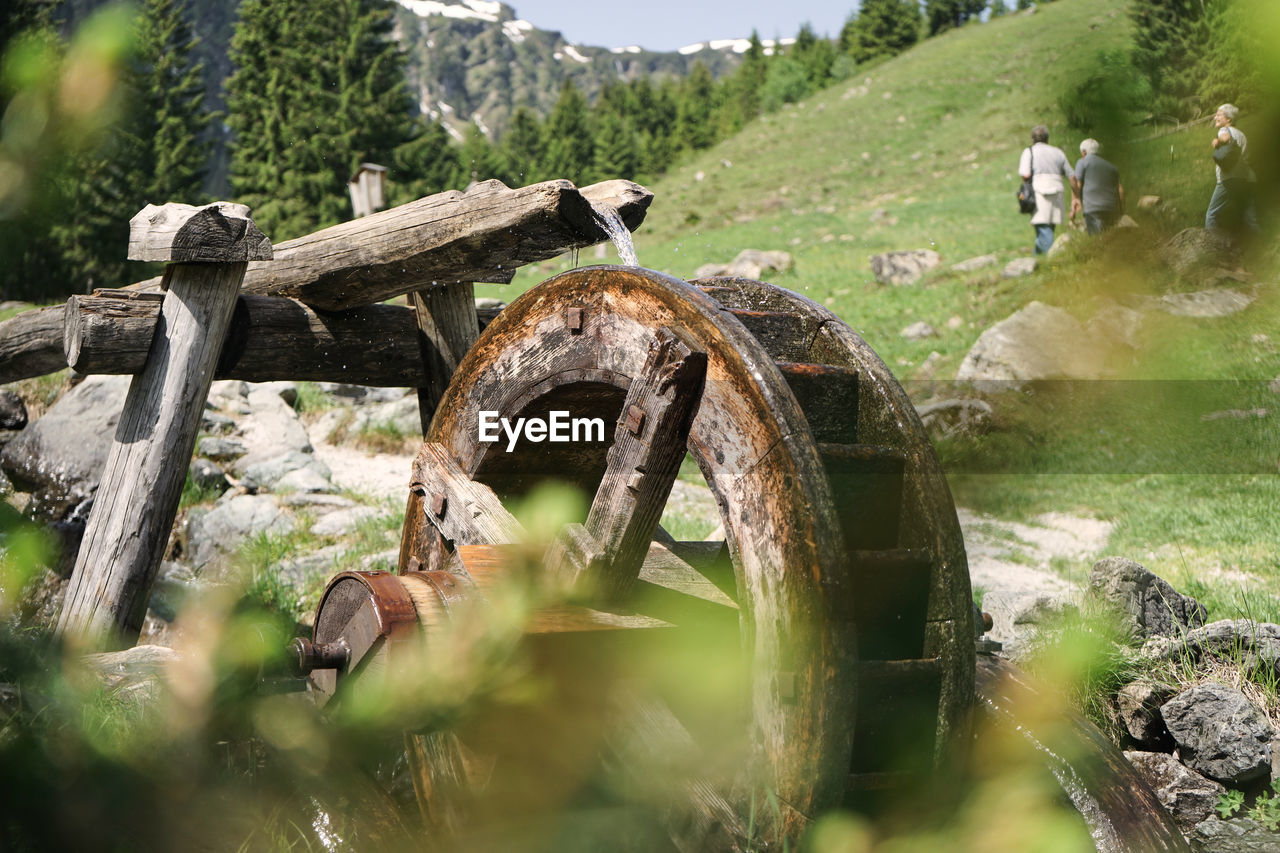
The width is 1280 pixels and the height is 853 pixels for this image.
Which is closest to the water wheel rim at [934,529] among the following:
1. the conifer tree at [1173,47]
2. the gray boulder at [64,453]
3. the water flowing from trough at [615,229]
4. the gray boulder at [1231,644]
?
the water flowing from trough at [615,229]

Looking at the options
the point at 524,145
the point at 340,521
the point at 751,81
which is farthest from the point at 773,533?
the point at 751,81

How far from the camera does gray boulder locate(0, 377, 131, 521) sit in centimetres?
662

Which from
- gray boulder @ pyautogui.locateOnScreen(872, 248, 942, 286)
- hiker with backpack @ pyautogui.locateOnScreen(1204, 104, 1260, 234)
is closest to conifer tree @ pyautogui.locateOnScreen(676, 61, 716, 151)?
gray boulder @ pyautogui.locateOnScreen(872, 248, 942, 286)

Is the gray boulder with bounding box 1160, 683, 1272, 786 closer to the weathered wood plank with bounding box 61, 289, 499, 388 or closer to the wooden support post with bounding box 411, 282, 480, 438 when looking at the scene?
the wooden support post with bounding box 411, 282, 480, 438

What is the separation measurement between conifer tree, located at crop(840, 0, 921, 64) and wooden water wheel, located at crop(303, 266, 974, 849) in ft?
201

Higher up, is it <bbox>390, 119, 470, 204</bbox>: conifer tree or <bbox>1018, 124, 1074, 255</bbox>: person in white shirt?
<bbox>390, 119, 470, 204</bbox>: conifer tree

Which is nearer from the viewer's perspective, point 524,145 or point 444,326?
point 444,326

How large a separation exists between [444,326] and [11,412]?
5.22 meters

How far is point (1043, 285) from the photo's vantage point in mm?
9531

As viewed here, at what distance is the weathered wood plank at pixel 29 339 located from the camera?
12.7ft

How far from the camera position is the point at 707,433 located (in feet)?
7.33

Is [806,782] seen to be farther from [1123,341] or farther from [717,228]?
[717,228]

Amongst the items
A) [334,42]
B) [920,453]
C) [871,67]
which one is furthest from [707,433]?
[871,67]

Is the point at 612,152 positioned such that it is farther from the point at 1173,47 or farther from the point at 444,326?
the point at 1173,47
